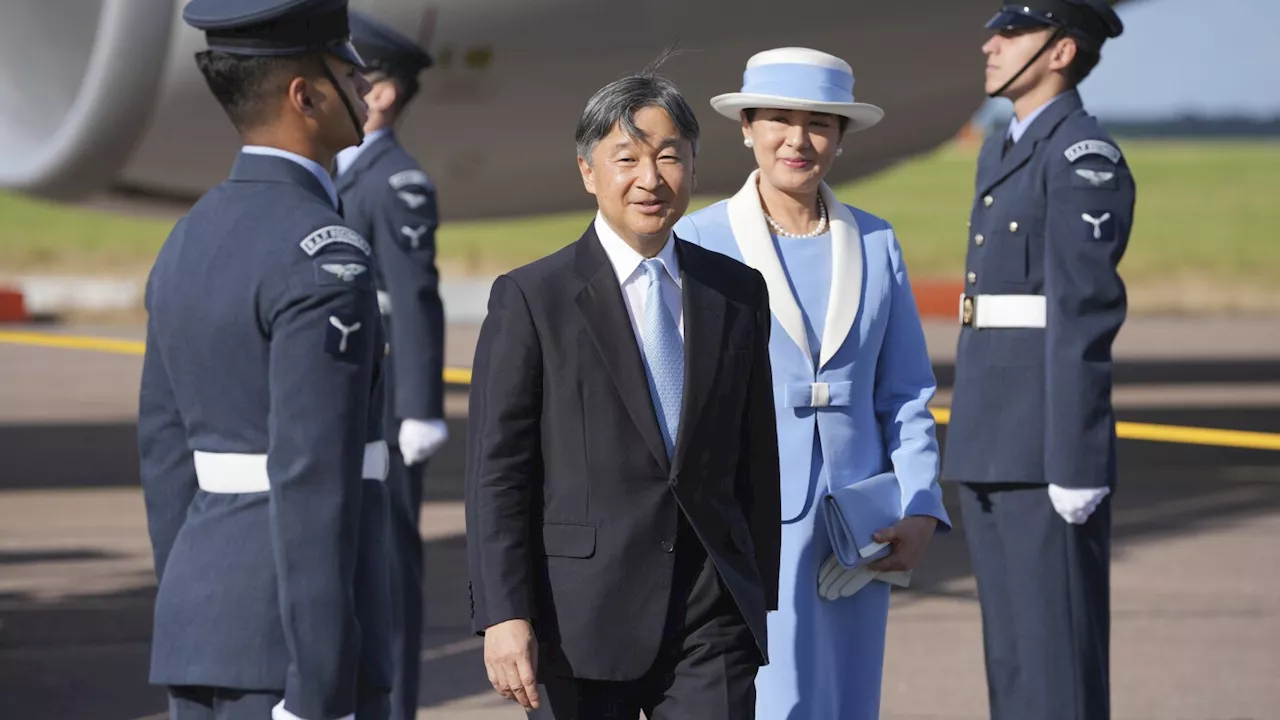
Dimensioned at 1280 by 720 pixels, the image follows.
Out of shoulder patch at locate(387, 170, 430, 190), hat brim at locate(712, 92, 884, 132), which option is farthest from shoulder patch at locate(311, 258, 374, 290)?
shoulder patch at locate(387, 170, 430, 190)

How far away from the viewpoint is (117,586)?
7.28 meters

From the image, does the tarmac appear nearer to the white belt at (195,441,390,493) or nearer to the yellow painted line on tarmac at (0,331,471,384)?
the white belt at (195,441,390,493)

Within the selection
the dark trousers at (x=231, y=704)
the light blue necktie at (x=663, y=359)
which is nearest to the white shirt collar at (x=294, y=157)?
the light blue necktie at (x=663, y=359)

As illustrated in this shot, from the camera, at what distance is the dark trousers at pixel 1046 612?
15.1 ft

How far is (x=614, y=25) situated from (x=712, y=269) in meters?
6.07

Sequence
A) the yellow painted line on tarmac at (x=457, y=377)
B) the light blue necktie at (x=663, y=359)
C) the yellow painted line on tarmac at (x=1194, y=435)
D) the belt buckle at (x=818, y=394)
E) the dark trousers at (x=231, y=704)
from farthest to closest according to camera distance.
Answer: the yellow painted line on tarmac at (x=457, y=377) → the yellow painted line on tarmac at (x=1194, y=435) → the belt buckle at (x=818, y=394) → the light blue necktie at (x=663, y=359) → the dark trousers at (x=231, y=704)

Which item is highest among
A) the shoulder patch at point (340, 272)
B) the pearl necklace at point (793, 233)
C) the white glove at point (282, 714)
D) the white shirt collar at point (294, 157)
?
the white shirt collar at point (294, 157)

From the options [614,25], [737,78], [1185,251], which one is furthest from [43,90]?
[1185,251]

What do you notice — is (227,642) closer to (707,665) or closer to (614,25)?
(707,665)

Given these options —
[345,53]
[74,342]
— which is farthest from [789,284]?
[74,342]

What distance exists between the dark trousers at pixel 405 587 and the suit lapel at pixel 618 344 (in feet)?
6.96

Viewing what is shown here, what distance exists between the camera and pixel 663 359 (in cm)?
310

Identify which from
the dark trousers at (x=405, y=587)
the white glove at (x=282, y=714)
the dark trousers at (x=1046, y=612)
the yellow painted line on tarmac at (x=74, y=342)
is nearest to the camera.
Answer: the white glove at (x=282, y=714)

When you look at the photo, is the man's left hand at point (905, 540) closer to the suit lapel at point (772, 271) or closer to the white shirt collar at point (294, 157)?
the suit lapel at point (772, 271)
